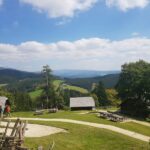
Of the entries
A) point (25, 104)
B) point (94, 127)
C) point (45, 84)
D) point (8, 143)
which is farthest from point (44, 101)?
point (8, 143)

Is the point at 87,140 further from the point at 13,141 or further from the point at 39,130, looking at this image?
the point at 13,141

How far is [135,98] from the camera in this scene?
72812 mm

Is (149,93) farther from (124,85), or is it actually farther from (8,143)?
(8,143)

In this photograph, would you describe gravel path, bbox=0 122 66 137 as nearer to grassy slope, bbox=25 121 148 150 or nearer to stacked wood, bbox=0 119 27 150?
grassy slope, bbox=25 121 148 150

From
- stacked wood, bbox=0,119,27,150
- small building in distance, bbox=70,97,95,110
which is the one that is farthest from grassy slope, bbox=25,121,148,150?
small building in distance, bbox=70,97,95,110

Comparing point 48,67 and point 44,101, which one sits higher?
point 48,67

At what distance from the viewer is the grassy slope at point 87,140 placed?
3167 cm

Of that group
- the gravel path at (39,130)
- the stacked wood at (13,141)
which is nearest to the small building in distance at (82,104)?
the gravel path at (39,130)

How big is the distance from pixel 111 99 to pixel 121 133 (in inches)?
3420

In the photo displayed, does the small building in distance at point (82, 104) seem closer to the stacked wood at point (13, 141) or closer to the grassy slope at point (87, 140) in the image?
the grassy slope at point (87, 140)

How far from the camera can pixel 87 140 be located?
36062 mm

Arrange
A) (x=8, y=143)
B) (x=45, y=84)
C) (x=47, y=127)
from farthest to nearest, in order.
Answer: (x=45, y=84) < (x=47, y=127) < (x=8, y=143)

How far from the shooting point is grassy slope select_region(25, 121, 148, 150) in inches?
1247

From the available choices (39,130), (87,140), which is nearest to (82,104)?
(39,130)
